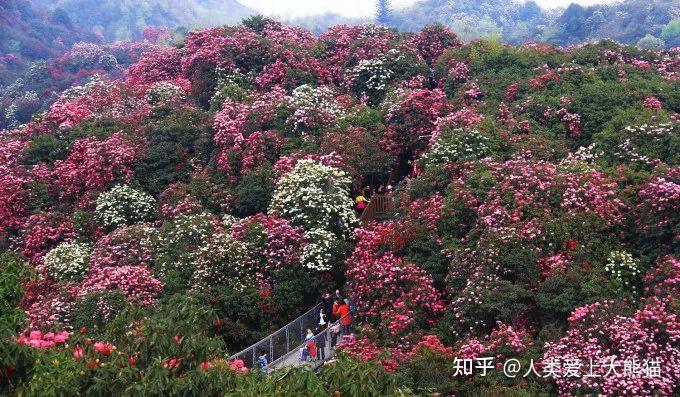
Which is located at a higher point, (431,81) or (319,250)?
(431,81)

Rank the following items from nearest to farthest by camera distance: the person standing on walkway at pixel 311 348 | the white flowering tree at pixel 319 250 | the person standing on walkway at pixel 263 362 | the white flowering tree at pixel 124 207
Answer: the person standing on walkway at pixel 263 362 → the person standing on walkway at pixel 311 348 → the white flowering tree at pixel 319 250 → the white flowering tree at pixel 124 207

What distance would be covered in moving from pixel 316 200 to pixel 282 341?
13.9 ft

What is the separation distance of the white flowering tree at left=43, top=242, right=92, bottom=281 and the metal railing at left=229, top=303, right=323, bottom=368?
5813mm

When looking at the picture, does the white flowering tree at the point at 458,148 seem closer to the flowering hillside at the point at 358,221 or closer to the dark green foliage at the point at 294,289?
the flowering hillside at the point at 358,221

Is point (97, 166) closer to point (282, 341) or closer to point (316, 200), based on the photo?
point (316, 200)

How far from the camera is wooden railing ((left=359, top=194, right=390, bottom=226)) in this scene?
68.9ft

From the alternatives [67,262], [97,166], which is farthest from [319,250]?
[97,166]

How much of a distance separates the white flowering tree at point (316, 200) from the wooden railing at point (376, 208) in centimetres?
61

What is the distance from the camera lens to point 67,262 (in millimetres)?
20344

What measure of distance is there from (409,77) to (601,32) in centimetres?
3697

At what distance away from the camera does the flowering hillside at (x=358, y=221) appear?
10508mm

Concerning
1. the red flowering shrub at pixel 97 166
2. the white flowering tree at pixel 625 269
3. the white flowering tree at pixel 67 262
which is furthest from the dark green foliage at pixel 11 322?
the red flowering shrub at pixel 97 166

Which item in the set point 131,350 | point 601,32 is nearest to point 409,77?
point 131,350

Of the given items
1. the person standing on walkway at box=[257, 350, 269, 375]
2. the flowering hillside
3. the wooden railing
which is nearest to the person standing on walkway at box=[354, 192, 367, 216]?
the wooden railing
